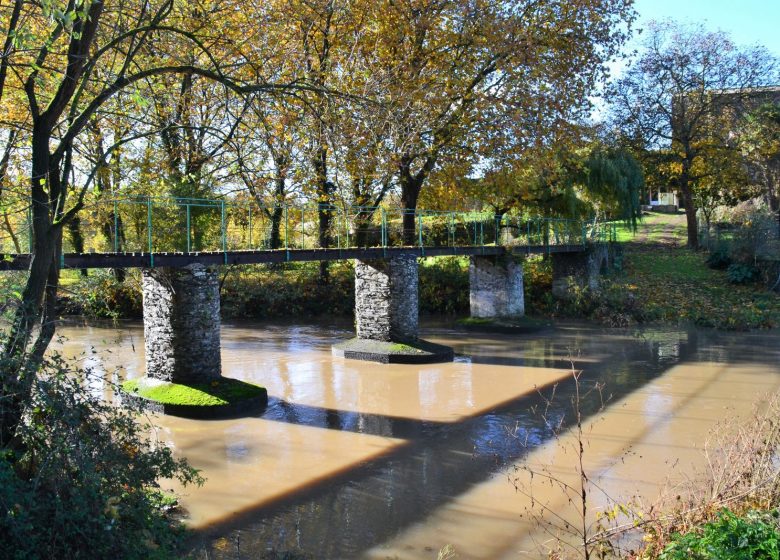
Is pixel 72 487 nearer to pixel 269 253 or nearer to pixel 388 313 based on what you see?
pixel 269 253

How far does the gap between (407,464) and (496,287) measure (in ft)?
43.3

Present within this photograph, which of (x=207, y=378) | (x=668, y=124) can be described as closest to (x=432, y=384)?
(x=207, y=378)

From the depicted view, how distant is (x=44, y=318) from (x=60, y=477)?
2.17 meters

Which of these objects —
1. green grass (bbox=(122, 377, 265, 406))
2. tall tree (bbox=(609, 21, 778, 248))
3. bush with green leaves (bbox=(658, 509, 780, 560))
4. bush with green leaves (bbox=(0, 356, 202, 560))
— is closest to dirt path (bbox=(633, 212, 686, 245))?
tall tree (bbox=(609, 21, 778, 248))

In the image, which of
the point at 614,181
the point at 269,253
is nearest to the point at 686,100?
the point at 614,181

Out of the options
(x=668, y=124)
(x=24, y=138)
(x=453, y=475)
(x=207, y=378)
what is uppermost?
(x=668, y=124)

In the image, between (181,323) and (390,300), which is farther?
(390,300)

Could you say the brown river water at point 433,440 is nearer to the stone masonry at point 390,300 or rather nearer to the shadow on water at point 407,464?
the shadow on water at point 407,464

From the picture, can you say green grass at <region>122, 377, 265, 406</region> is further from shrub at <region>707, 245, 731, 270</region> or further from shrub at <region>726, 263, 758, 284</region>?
shrub at <region>707, 245, 731, 270</region>

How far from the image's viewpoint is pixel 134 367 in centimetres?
1577

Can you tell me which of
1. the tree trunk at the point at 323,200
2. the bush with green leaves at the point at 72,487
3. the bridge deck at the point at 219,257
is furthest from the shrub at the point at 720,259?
the bush with green leaves at the point at 72,487

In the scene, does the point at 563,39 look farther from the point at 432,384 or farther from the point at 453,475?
the point at 453,475

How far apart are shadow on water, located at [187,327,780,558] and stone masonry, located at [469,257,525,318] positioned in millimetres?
4635

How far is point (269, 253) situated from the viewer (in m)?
13.5
